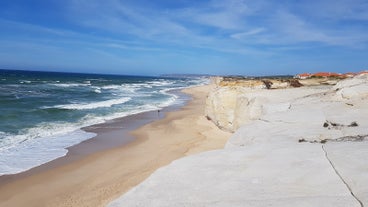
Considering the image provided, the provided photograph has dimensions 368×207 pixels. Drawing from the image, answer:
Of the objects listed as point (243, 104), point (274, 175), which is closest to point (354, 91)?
point (243, 104)

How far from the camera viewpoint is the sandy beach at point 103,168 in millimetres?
10117

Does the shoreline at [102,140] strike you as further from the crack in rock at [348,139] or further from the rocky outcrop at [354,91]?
the rocky outcrop at [354,91]

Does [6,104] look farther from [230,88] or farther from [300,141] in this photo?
[300,141]

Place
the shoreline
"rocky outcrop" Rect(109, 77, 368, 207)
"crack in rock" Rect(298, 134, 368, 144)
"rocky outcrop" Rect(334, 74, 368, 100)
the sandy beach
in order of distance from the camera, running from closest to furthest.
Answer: "rocky outcrop" Rect(109, 77, 368, 207) → "crack in rock" Rect(298, 134, 368, 144) → the sandy beach → "rocky outcrop" Rect(334, 74, 368, 100) → the shoreline

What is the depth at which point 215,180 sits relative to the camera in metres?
4.60

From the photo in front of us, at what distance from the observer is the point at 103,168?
42.5 feet

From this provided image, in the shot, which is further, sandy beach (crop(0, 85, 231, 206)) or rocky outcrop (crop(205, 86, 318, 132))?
rocky outcrop (crop(205, 86, 318, 132))

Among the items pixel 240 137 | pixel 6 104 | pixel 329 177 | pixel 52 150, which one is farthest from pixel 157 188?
pixel 6 104

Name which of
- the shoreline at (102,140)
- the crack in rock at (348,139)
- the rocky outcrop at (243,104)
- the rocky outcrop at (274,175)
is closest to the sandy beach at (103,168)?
the shoreline at (102,140)

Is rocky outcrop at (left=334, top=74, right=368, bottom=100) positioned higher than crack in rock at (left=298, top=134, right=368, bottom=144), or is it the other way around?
rocky outcrop at (left=334, top=74, right=368, bottom=100)

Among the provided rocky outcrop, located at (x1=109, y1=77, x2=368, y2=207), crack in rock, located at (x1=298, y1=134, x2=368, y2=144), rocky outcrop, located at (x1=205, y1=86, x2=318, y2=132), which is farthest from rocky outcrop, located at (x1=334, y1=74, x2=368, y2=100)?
crack in rock, located at (x1=298, y1=134, x2=368, y2=144)

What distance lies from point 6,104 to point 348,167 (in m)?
30.7

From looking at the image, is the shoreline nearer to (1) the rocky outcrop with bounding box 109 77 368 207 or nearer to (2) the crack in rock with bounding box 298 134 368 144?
(1) the rocky outcrop with bounding box 109 77 368 207

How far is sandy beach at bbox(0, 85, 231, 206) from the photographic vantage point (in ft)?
33.2
